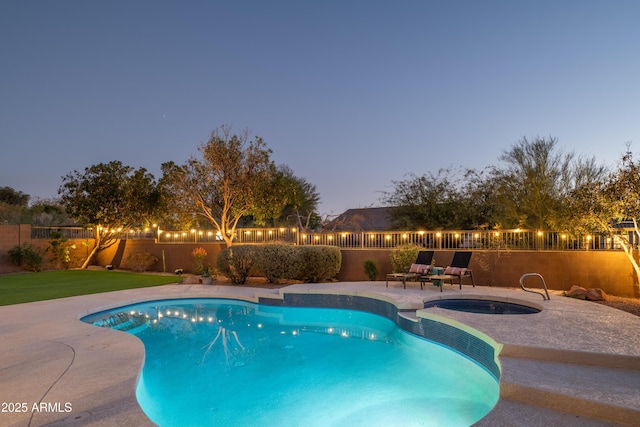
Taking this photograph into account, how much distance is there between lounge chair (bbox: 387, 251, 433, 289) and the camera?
33.7ft

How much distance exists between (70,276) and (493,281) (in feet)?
53.5

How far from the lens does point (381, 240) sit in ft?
45.4

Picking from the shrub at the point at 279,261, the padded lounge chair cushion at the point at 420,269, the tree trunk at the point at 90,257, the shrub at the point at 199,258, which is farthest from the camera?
the tree trunk at the point at 90,257

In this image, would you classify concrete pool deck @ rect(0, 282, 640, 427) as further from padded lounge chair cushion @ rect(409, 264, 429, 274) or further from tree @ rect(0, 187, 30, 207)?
tree @ rect(0, 187, 30, 207)

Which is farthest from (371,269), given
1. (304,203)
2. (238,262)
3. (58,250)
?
(58,250)

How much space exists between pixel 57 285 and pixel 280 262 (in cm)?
755

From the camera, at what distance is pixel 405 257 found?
12.3 meters

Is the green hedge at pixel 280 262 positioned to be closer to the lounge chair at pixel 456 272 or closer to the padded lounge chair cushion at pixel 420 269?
the padded lounge chair cushion at pixel 420 269

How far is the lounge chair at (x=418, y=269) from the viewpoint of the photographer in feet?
33.7

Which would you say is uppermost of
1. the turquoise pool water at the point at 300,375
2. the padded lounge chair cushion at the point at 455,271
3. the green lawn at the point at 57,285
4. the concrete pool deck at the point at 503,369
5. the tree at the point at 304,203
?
the tree at the point at 304,203

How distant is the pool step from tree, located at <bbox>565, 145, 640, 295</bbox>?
18.0 feet

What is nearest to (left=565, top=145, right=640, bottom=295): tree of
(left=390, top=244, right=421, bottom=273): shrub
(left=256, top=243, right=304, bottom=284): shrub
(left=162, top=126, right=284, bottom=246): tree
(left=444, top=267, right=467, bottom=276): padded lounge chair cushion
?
(left=444, top=267, right=467, bottom=276): padded lounge chair cushion

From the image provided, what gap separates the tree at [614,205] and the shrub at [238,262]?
9326mm

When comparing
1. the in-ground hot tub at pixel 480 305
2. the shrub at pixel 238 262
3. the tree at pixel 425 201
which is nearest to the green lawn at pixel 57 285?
the shrub at pixel 238 262
